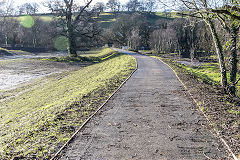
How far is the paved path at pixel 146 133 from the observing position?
18.3ft

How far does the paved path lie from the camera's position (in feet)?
18.3

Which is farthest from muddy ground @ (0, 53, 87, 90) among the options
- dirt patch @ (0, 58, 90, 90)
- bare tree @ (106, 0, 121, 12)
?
bare tree @ (106, 0, 121, 12)

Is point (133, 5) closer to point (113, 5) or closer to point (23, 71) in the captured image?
point (113, 5)

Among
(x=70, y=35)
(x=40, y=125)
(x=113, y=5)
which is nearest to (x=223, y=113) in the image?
(x=40, y=125)

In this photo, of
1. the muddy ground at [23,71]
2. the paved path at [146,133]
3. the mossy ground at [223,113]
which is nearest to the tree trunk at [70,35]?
the muddy ground at [23,71]

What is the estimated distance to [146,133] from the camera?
6.76m

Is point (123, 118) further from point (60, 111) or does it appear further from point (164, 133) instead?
point (60, 111)

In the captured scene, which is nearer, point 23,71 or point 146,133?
point 146,133

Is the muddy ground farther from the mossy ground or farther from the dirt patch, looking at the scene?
the mossy ground

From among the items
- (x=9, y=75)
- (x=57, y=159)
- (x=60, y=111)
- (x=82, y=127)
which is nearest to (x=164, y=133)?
(x=82, y=127)

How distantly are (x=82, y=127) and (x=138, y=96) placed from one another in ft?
14.6

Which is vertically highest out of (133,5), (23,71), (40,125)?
(133,5)

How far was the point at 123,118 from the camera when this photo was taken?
8.09 meters

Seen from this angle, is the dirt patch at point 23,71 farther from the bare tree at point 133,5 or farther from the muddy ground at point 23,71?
the bare tree at point 133,5
